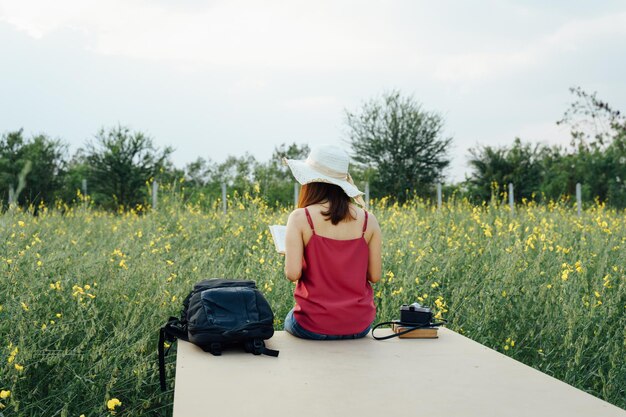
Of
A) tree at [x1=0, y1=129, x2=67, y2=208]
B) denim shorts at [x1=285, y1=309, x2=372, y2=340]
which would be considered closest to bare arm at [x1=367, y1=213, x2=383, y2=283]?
denim shorts at [x1=285, y1=309, x2=372, y2=340]

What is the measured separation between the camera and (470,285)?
16.0 feet

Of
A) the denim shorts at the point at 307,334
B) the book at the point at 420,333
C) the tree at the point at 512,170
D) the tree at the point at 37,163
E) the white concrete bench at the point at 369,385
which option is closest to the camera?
the white concrete bench at the point at 369,385

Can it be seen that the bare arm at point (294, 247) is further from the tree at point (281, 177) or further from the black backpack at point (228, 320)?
the tree at point (281, 177)

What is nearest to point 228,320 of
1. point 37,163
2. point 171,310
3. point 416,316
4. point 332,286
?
point 332,286

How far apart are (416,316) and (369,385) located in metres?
1.04

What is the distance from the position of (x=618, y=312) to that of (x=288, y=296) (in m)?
2.39

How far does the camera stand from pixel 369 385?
2348 millimetres

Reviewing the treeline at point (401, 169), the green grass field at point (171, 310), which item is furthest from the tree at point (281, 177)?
the green grass field at point (171, 310)

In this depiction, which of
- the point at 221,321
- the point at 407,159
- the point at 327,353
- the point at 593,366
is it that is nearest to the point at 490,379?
the point at 327,353

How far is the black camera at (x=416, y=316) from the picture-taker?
10.9 feet

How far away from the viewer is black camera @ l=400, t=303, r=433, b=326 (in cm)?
332

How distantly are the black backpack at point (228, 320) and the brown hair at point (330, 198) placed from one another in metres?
0.51

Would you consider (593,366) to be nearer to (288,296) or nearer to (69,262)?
(288,296)

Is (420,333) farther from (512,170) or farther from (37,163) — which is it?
(512,170)
